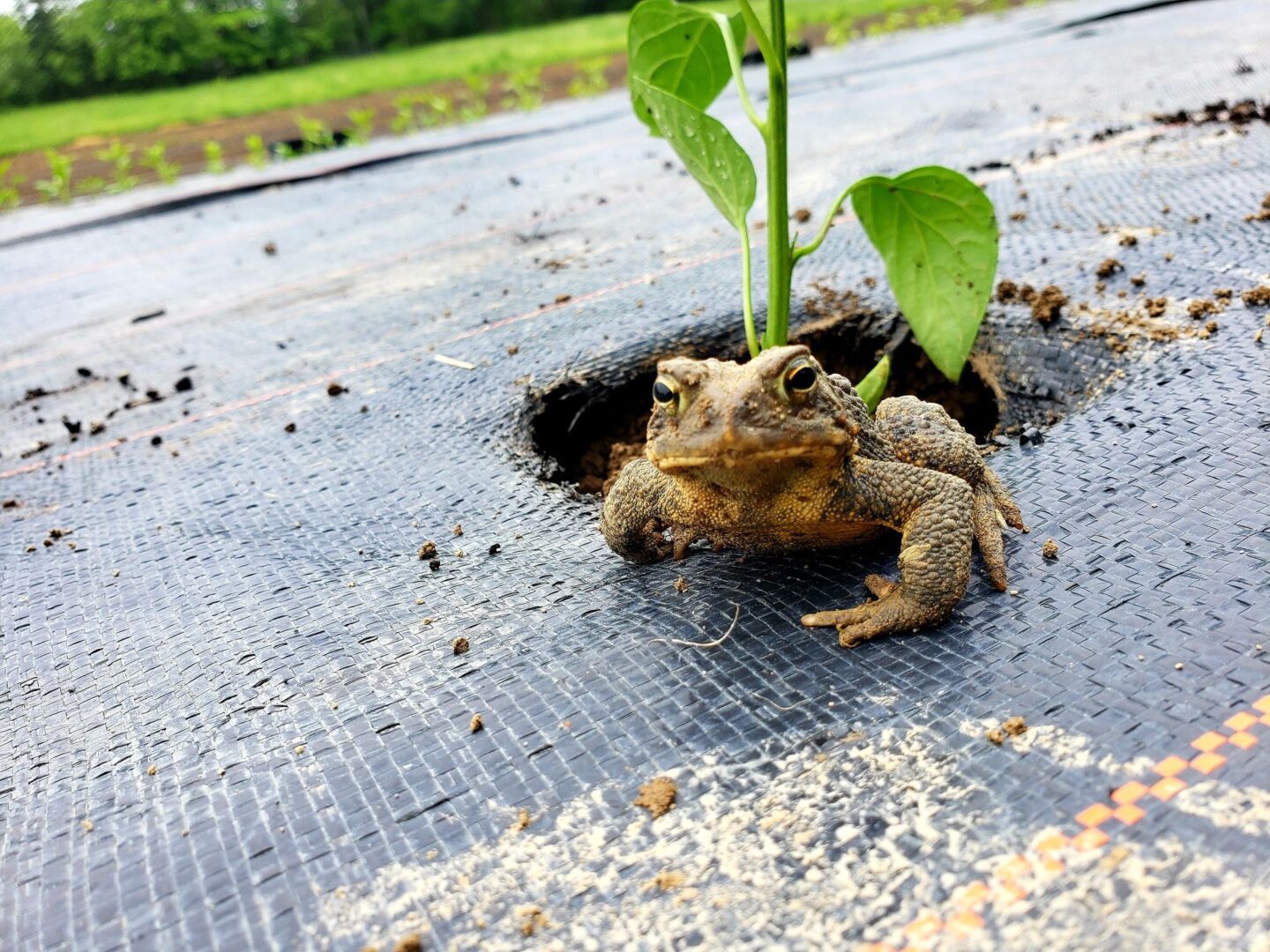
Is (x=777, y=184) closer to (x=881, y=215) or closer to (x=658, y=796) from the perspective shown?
(x=881, y=215)

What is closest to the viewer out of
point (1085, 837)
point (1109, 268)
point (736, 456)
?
point (1085, 837)

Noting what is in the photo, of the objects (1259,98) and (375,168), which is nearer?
(1259,98)

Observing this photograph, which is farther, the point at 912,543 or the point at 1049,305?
the point at 1049,305

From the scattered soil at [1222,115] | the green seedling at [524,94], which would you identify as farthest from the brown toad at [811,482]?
the green seedling at [524,94]

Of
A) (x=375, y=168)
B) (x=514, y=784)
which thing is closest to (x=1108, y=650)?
(x=514, y=784)

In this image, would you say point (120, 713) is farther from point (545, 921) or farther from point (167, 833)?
point (545, 921)

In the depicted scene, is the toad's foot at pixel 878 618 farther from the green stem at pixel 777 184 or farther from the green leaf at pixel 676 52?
the green leaf at pixel 676 52

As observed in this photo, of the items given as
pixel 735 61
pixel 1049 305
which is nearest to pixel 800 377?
pixel 735 61
